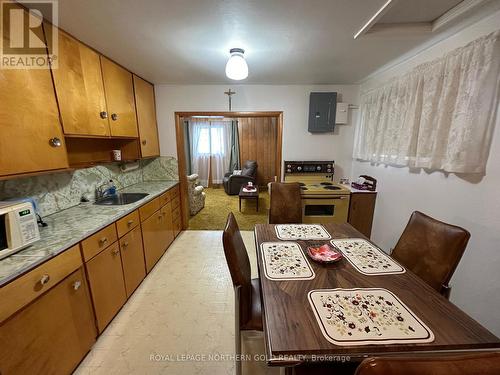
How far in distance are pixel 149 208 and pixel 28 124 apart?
3.90ft

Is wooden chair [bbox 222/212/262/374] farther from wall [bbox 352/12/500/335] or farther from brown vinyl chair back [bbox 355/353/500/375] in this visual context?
wall [bbox 352/12/500/335]

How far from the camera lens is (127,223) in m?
1.82

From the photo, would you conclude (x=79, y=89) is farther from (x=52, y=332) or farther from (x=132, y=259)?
(x=52, y=332)

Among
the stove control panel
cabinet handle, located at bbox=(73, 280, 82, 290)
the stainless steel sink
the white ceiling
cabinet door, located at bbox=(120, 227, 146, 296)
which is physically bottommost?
cabinet door, located at bbox=(120, 227, 146, 296)

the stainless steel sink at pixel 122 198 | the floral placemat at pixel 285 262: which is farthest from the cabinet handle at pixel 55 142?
the floral placemat at pixel 285 262

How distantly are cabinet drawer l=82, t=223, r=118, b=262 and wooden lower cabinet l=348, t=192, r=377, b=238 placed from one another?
275cm

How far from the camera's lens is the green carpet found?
3.63 meters

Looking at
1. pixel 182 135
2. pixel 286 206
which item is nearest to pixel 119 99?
pixel 182 135

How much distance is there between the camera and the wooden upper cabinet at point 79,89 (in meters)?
1.48

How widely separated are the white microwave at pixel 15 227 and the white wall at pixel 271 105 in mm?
2196

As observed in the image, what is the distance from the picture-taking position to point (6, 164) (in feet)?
3.74

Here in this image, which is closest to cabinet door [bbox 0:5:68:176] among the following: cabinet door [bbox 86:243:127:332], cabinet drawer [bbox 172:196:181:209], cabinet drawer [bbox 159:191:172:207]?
cabinet door [bbox 86:243:127:332]

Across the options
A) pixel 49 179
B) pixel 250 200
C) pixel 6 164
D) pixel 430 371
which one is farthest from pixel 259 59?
pixel 250 200

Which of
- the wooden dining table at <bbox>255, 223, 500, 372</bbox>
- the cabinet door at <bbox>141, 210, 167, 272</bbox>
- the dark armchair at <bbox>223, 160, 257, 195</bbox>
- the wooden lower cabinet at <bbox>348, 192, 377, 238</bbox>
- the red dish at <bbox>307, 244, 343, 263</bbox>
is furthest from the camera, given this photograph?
the dark armchair at <bbox>223, 160, 257, 195</bbox>
